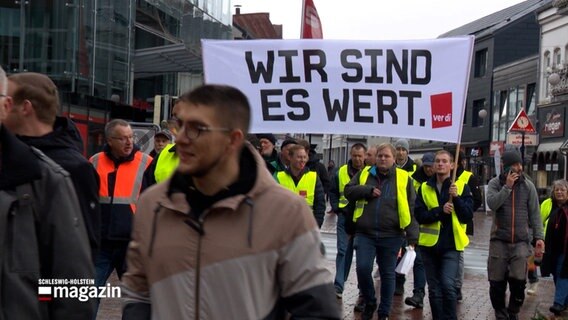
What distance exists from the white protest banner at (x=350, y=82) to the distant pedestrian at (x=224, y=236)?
16.2 feet

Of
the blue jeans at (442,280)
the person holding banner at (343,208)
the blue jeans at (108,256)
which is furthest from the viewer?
the person holding banner at (343,208)

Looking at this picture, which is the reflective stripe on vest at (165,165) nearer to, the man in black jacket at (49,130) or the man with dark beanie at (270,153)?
the man with dark beanie at (270,153)

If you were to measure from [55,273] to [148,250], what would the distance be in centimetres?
60

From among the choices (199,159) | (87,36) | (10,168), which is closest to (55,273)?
(10,168)

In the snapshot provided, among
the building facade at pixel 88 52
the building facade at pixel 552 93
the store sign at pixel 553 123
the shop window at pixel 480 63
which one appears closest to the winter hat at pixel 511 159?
the building facade at pixel 88 52

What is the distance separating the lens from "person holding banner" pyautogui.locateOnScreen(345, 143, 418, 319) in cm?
920

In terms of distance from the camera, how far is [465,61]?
8.10 m

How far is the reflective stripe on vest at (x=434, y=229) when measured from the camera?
8906 mm

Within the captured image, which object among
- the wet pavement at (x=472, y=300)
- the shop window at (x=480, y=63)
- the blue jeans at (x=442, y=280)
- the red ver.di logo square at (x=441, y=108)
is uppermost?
the shop window at (x=480, y=63)

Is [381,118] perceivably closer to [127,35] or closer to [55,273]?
[55,273]

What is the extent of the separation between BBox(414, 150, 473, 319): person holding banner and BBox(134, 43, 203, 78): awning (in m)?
20.6

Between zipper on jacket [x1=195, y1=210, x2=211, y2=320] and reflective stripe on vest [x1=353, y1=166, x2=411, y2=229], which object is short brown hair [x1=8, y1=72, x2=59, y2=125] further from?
reflective stripe on vest [x1=353, y1=166, x2=411, y2=229]

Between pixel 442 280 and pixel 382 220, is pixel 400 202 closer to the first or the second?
pixel 382 220

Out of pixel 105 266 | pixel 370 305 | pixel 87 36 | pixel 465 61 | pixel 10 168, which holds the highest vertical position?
pixel 87 36
